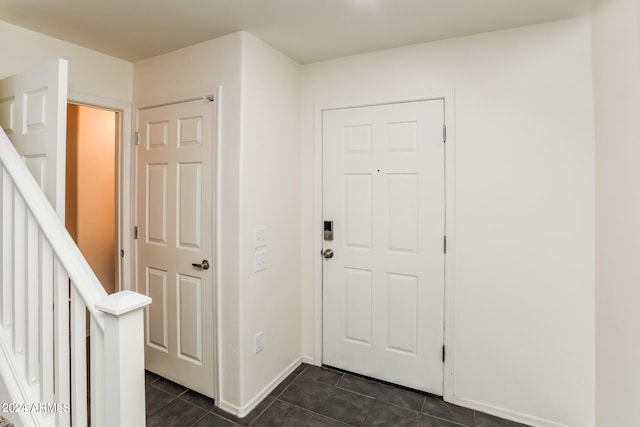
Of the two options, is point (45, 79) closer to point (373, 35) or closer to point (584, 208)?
point (373, 35)

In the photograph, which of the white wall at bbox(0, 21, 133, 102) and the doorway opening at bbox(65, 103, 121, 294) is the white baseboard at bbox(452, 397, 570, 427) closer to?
the doorway opening at bbox(65, 103, 121, 294)

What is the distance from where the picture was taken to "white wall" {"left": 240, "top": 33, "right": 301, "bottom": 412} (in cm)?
211

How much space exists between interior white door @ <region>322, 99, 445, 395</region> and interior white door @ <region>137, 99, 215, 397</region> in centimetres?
89

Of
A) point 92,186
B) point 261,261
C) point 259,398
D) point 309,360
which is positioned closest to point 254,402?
point 259,398

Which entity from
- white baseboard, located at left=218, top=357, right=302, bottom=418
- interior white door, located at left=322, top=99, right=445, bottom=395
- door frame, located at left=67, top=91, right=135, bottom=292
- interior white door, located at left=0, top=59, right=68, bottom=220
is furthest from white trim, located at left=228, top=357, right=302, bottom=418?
interior white door, located at left=0, top=59, right=68, bottom=220

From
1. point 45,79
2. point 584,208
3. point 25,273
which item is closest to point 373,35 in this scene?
point 584,208

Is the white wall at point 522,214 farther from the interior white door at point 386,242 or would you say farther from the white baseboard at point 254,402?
the white baseboard at point 254,402

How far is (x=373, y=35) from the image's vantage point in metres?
2.11

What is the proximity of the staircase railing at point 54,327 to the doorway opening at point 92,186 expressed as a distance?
64.6 inches

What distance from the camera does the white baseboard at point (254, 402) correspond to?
2.07 m

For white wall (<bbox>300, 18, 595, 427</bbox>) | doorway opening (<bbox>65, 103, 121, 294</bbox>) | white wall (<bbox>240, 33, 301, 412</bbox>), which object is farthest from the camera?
doorway opening (<bbox>65, 103, 121, 294</bbox>)

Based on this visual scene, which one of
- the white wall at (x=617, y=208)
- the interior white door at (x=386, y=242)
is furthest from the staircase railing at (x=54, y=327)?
the white wall at (x=617, y=208)

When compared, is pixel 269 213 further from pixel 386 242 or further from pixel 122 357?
pixel 122 357

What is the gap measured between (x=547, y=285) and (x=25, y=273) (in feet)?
8.56
